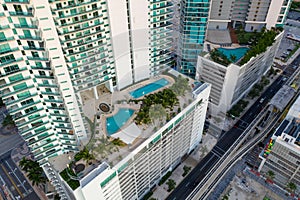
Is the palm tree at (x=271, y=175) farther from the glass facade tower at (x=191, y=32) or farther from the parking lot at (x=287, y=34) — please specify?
the parking lot at (x=287, y=34)

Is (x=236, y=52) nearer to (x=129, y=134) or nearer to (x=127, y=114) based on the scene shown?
(x=127, y=114)

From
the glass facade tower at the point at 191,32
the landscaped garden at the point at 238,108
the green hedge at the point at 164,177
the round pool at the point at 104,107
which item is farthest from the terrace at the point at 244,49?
the round pool at the point at 104,107

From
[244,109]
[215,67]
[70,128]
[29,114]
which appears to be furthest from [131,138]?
[244,109]

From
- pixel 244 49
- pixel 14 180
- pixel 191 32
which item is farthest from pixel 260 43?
pixel 14 180

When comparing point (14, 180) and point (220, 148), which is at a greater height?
point (220, 148)

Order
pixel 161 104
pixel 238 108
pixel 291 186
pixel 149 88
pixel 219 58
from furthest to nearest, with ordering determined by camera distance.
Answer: pixel 238 108 → pixel 219 58 → pixel 149 88 → pixel 291 186 → pixel 161 104
